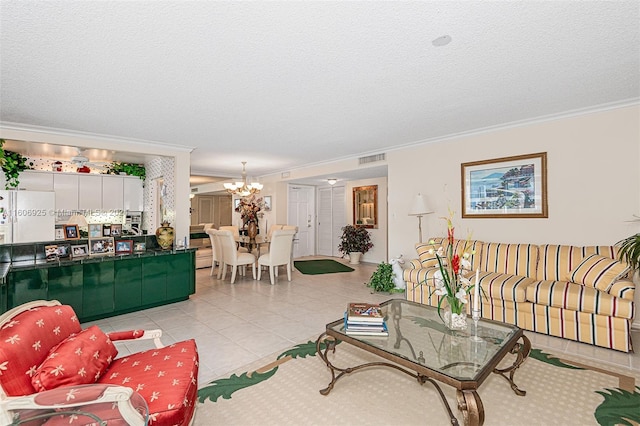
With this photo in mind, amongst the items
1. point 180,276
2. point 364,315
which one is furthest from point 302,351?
point 180,276

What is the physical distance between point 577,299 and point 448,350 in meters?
1.90

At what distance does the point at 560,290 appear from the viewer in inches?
119

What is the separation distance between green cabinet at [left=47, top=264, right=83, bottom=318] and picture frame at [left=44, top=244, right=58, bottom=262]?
331 millimetres

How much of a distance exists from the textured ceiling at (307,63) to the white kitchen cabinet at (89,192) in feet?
Result: 7.07

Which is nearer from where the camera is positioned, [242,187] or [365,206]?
[242,187]

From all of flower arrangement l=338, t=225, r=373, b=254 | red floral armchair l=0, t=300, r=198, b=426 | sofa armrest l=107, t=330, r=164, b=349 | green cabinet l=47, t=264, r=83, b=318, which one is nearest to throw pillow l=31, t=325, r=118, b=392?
red floral armchair l=0, t=300, r=198, b=426

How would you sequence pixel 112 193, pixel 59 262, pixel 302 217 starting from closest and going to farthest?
pixel 59 262 → pixel 112 193 → pixel 302 217

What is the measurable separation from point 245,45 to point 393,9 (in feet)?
3.21

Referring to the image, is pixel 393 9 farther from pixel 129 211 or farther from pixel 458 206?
pixel 129 211

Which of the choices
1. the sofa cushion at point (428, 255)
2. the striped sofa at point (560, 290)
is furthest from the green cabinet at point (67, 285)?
the sofa cushion at point (428, 255)

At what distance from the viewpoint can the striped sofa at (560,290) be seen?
278 centimetres

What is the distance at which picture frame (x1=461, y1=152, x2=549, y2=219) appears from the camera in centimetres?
379

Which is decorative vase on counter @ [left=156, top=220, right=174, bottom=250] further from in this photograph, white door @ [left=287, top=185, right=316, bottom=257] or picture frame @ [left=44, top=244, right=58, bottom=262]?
white door @ [left=287, top=185, right=316, bottom=257]

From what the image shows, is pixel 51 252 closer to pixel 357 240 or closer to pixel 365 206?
pixel 357 240
